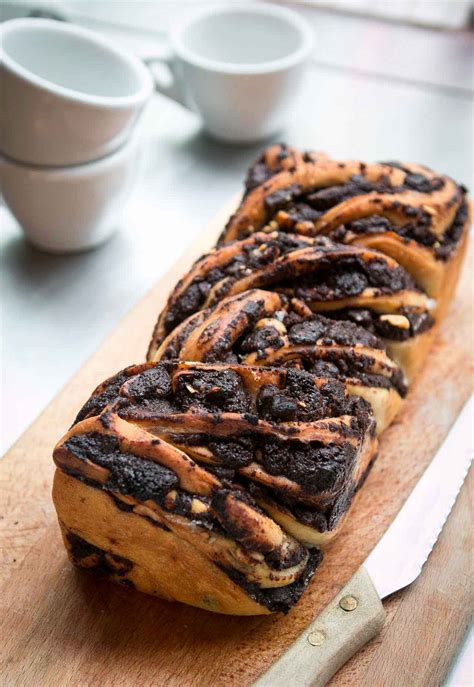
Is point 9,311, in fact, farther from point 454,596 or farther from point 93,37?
point 454,596

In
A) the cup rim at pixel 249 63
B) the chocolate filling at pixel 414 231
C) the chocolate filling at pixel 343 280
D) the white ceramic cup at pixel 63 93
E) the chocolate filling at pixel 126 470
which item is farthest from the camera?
the cup rim at pixel 249 63

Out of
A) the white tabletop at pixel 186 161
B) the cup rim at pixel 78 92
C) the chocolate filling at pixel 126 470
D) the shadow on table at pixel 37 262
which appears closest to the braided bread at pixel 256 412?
the chocolate filling at pixel 126 470

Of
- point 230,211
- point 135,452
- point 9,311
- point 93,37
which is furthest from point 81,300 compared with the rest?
point 135,452

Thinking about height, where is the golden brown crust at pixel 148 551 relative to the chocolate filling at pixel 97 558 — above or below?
above

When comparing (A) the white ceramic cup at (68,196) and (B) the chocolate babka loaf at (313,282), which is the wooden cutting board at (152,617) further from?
(A) the white ceramic cup at (68,196)

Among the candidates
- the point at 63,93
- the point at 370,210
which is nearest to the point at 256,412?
the point at 370,210

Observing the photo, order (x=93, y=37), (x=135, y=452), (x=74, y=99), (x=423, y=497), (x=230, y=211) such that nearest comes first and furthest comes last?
(x=135, y=452)
(x=423, y=497)
(x=74, y=99)
(x=93, y=37)
(x=230, y=211)

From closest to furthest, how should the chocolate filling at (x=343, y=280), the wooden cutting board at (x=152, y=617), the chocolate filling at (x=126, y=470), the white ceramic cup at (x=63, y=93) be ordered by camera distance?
the chocolate filling at (x=126, y=470) → the wooden cutting board at (x=152, y=617) → the chocolate filling at (x=343, y=280) → the white ceramic cup at (x=63, y=93)

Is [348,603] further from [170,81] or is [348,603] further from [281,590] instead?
[170,81]
